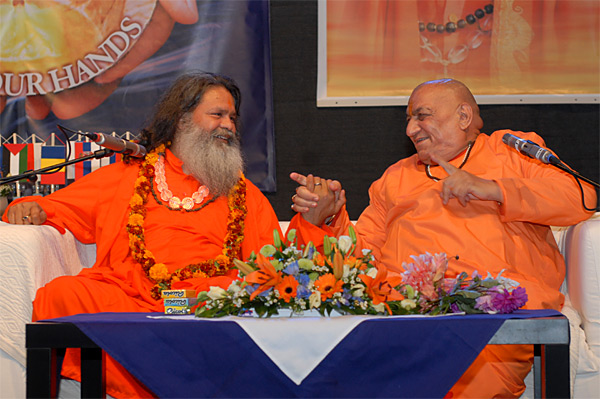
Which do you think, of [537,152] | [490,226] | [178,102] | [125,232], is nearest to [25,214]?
[125,232]

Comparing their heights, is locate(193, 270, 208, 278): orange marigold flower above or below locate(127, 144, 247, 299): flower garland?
below

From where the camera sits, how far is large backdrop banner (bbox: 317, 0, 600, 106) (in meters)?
4.27

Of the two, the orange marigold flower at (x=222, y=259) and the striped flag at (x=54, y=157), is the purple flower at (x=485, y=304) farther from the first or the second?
the striped flag at (x=54, y=157)

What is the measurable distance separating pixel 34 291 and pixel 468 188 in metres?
1.86

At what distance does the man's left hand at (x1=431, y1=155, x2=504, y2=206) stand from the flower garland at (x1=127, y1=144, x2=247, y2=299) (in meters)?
1.11

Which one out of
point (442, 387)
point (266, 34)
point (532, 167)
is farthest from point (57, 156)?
point (442, 387)

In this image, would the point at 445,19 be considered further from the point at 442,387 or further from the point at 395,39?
the point at 442,387

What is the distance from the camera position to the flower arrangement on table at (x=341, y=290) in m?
1.99

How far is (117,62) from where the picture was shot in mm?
4344

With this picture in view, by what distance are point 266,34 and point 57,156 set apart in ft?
5.02

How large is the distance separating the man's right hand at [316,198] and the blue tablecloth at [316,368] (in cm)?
79

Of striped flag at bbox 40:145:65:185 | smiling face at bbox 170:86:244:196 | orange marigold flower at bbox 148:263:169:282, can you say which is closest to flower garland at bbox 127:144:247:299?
orange marigold flower at bbox 148:263:169:282

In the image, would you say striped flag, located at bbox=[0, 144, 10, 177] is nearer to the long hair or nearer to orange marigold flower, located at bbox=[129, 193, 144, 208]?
the long hair

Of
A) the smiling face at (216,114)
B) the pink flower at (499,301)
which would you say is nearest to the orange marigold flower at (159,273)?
the smiling face at (216,114)
